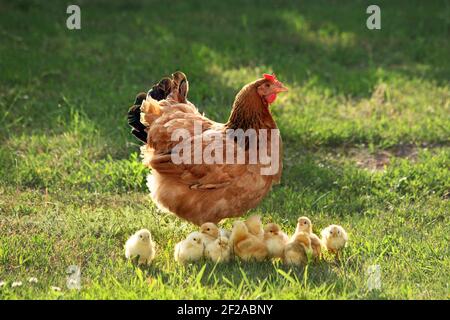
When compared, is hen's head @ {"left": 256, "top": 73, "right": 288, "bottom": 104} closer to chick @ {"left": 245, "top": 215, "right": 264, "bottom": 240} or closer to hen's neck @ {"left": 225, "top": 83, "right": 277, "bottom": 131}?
hen's neck @ {"left": 225, "top": 83, "right": 277, "bottom": 131}

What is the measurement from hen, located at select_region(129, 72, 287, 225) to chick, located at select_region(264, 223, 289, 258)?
0.38 m

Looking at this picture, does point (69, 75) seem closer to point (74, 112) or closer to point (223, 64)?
point (74, 112)

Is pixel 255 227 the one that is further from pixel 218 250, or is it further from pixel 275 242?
pixel 218 250

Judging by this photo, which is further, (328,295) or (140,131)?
(140,131)

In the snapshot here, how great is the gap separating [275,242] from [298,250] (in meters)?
0.18

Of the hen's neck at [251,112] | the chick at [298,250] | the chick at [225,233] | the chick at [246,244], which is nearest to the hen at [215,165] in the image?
the hen's neck at [251,112]

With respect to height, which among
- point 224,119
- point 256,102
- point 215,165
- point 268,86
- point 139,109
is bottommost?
point 224,119

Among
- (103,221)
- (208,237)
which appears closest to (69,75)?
(103,221)

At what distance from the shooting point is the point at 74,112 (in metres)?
8.56

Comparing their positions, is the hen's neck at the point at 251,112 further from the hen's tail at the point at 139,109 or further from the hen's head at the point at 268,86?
the hen's tail at the point at 139,109

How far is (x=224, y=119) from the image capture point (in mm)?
8328

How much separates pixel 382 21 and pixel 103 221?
264 inches

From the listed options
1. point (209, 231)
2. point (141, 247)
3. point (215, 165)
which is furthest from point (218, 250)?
point (215, 165)

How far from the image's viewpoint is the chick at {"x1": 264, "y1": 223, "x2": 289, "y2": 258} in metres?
5.48
